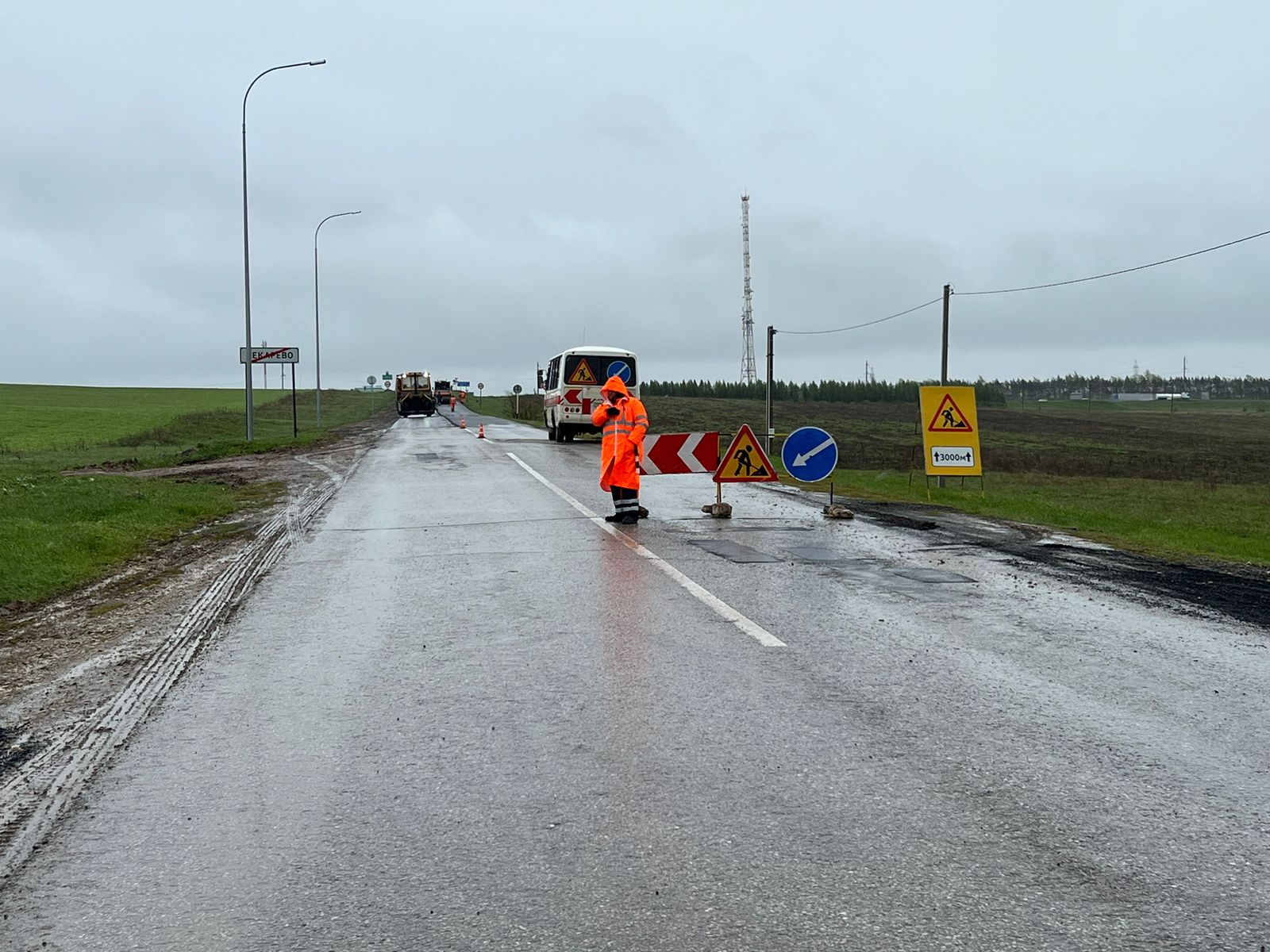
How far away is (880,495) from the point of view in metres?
19.9

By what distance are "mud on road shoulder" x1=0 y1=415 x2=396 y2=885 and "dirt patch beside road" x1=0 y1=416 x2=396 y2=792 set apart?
0.01 meters

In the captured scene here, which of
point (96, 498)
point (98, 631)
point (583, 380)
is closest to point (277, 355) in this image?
point (583, 380)

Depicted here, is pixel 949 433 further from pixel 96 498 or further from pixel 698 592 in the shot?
pixel 96 498

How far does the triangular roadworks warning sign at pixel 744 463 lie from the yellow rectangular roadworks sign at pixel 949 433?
5270 mm

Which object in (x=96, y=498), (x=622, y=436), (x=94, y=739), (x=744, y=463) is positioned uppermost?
(x=622, y=436)

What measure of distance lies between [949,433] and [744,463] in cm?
579

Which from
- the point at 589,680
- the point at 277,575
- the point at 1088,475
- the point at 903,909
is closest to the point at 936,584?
the point at 589,680

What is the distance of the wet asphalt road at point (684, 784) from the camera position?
11.6ft

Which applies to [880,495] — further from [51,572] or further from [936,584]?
[51,572]

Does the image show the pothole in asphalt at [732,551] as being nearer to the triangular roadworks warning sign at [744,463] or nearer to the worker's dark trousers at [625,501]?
the worker's dark trousers at [625,501]

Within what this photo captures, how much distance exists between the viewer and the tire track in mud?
4.34m

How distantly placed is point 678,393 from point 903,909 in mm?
140133

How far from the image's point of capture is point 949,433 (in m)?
20.2

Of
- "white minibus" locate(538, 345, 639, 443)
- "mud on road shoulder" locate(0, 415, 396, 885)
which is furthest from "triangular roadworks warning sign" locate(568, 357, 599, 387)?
"mud on road shoulder" locate(0, 415, 396, 885)
